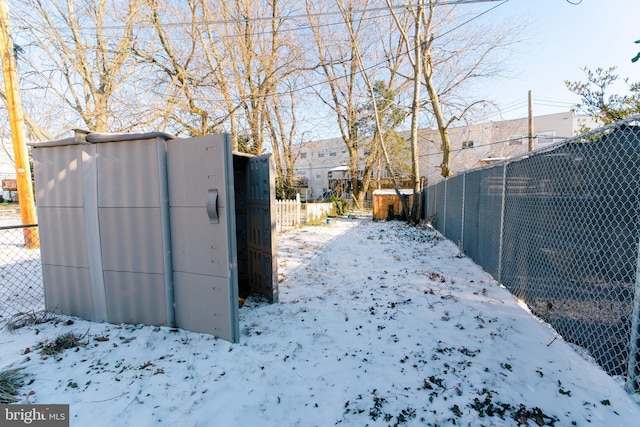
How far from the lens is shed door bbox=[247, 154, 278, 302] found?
3.50m

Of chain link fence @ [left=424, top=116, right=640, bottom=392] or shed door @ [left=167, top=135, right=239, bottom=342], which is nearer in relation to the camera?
chain link fence @ [left=424, top=116, right=640, bottom=392]

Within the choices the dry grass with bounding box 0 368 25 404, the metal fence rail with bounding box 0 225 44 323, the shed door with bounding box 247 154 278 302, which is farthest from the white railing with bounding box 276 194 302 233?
the dry grass with bounding box 0 368 25 404

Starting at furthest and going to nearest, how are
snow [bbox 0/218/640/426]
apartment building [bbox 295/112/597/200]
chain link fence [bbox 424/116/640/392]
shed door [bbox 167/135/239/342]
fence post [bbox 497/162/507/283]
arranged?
1. apartment building [bbox 295/112/597/200]
2. fence post [bbox 497/162/507/283]
3. shed door [bbox 167/135/239/342]
4. chain link fence [bbox 424/116/640/392]
5. snow [bbox 0/218/640/426]

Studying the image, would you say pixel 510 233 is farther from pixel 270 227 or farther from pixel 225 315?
pixel 225 315

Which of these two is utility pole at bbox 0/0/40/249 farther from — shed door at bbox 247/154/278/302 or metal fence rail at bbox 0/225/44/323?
shed door at bbox 247/154/278/302

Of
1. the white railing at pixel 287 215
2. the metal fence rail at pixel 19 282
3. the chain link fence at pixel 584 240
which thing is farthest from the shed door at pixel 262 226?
the white railing at pixel 287 215

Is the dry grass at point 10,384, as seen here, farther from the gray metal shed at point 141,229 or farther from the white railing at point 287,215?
the white railing at point 287,215

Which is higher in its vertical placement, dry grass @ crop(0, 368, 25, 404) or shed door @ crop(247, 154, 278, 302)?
shed door @ crop(247, 154, 278, 302)

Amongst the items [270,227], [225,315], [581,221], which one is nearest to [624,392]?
[581,221]

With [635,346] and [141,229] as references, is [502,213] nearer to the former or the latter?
[635,346]

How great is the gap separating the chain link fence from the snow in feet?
0.73

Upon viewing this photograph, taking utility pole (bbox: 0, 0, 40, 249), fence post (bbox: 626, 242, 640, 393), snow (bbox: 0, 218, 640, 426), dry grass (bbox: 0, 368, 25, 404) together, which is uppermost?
utility pole (bbox: 0, 0, 40, 249)

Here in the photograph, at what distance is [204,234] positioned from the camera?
2.67 metres

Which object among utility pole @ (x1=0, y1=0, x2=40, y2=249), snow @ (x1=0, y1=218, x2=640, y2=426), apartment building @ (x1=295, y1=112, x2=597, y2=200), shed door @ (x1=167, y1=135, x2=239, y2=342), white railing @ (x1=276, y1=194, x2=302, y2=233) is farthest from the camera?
apartment building @ (x1=295, y1=112, x2=597, y2=200)
